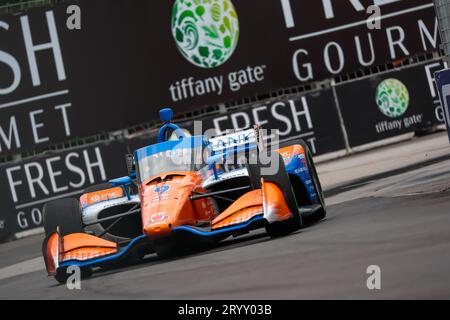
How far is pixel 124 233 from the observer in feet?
42.4

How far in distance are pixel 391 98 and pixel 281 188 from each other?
11948 millimetres

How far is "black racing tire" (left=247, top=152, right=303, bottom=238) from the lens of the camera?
11016 mm

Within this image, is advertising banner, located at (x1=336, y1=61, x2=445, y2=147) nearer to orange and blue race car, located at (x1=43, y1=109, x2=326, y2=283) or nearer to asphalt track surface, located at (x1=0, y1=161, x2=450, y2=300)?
asphalt track surface, located at (x1=0, y1=161, x2=450, y2=300)

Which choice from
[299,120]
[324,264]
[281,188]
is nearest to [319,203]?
[281,188]

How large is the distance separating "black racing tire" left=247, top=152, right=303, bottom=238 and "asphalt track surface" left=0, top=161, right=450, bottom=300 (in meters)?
0.16

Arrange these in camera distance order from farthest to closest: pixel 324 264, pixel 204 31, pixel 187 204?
pixel 204 31 → pixel 187 204 → pixel 324 264

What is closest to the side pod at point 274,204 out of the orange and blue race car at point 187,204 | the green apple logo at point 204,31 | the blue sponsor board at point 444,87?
the orange and blue race car at point 187,204

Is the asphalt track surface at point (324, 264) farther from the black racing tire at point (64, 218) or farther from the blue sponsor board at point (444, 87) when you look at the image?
the blue sponsor board at point (444, 87)

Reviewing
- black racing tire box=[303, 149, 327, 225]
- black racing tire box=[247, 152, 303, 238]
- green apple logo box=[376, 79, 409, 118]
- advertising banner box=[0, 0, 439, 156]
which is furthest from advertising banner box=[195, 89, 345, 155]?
black racing tire box=[247, 152, 303, 238]

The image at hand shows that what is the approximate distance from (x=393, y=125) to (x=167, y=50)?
4943 millimetres

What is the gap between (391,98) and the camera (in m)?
22.5

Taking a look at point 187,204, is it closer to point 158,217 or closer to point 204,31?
point 158,217

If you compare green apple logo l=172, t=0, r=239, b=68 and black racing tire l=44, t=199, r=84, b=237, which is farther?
green apple logo l=172, t=0, r=239, b=68

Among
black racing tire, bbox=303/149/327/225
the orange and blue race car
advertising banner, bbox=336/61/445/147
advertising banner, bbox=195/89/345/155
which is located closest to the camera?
the orange and blue race car
